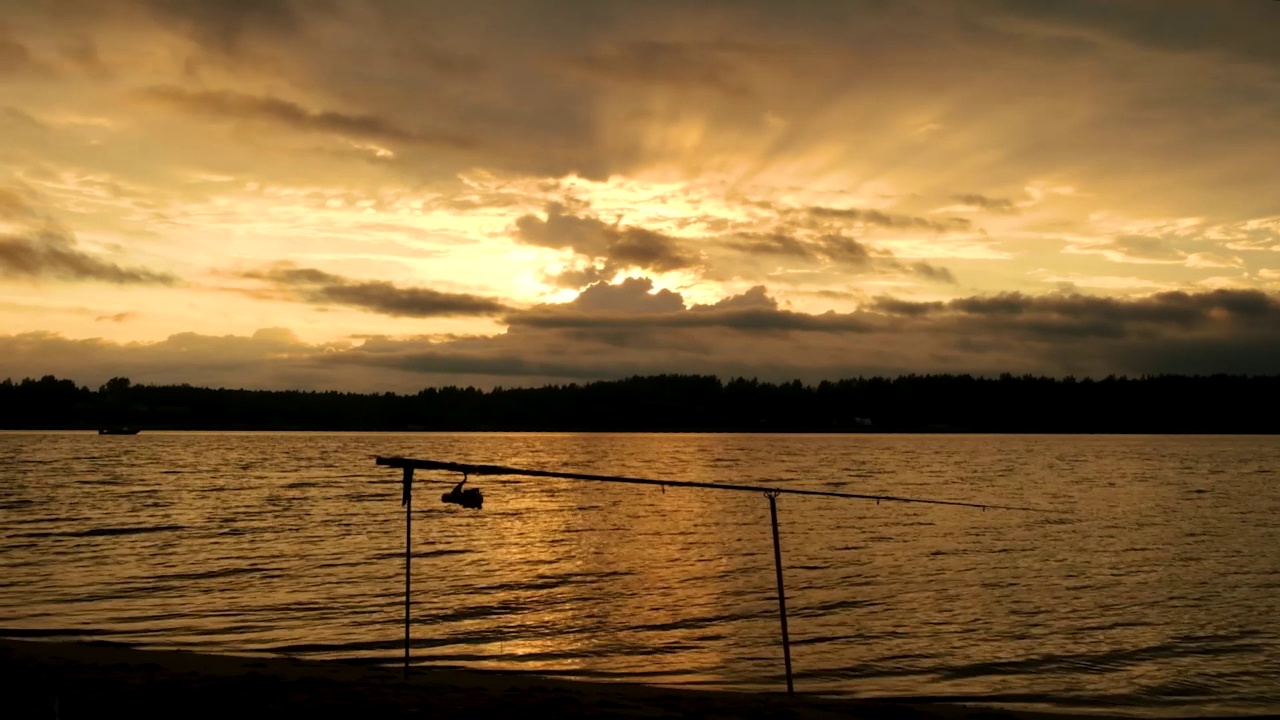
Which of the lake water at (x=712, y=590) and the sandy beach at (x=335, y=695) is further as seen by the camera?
the lake water at (x=712, y=590)

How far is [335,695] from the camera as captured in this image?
48.9ft

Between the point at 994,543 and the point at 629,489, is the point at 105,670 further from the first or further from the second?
the point at 629,489

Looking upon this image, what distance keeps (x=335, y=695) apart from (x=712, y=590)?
18153 millimetres

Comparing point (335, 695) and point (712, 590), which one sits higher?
point (335, 695)

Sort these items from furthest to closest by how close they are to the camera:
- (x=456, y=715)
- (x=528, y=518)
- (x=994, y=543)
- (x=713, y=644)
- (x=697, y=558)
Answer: (x=528, y=518), (x=994, y=543), (x=697, y=558), (x=713, y=644), (x=456, y=715)

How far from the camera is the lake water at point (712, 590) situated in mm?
21234

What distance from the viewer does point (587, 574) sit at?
116 feet

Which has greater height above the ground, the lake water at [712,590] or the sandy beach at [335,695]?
the sandy beach at [335,695]

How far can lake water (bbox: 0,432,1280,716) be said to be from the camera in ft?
69.7

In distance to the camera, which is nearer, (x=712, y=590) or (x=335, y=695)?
(x=335, y=695)

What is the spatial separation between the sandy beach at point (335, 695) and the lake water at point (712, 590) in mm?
3356

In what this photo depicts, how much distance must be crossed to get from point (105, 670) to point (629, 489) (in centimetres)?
6902

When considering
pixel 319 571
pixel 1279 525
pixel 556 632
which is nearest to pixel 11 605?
pixel 319 571

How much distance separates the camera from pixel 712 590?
1241 inches
